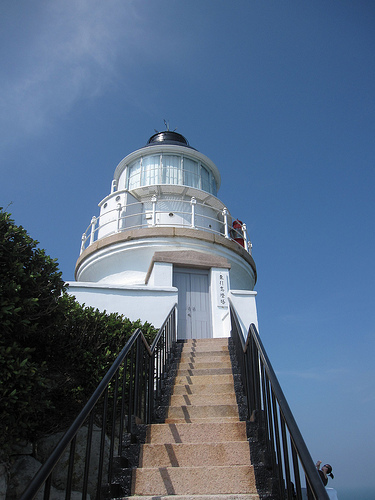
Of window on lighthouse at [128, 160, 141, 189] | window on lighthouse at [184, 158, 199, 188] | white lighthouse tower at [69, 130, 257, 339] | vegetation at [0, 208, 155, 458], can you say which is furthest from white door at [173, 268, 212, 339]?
window on lighthouse at [128, 160, 141, 189]

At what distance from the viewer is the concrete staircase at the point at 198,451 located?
338 cm

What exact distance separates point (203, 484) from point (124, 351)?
4.60 feet

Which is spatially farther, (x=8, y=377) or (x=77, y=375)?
(x=77, y=375)

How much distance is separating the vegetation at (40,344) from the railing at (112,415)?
50 cm

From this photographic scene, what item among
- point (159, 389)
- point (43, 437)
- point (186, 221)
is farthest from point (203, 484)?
point (186, 221)

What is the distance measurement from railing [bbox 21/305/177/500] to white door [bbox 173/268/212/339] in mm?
2648

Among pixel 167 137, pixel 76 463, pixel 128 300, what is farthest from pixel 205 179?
pixel 76 463

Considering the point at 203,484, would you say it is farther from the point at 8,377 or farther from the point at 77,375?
the point at 77,375

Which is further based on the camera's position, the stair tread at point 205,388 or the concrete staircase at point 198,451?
the stair tread at point 205,388

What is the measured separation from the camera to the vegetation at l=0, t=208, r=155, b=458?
4383 mm

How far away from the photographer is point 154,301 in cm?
910

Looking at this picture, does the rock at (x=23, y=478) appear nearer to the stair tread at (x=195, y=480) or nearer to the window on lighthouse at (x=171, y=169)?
the stair tread at (x=195, y=480)

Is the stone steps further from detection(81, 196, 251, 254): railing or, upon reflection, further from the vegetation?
detection(81, 196, 251, 254): railing

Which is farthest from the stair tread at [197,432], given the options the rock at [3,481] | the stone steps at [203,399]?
the rock at [3,481]
